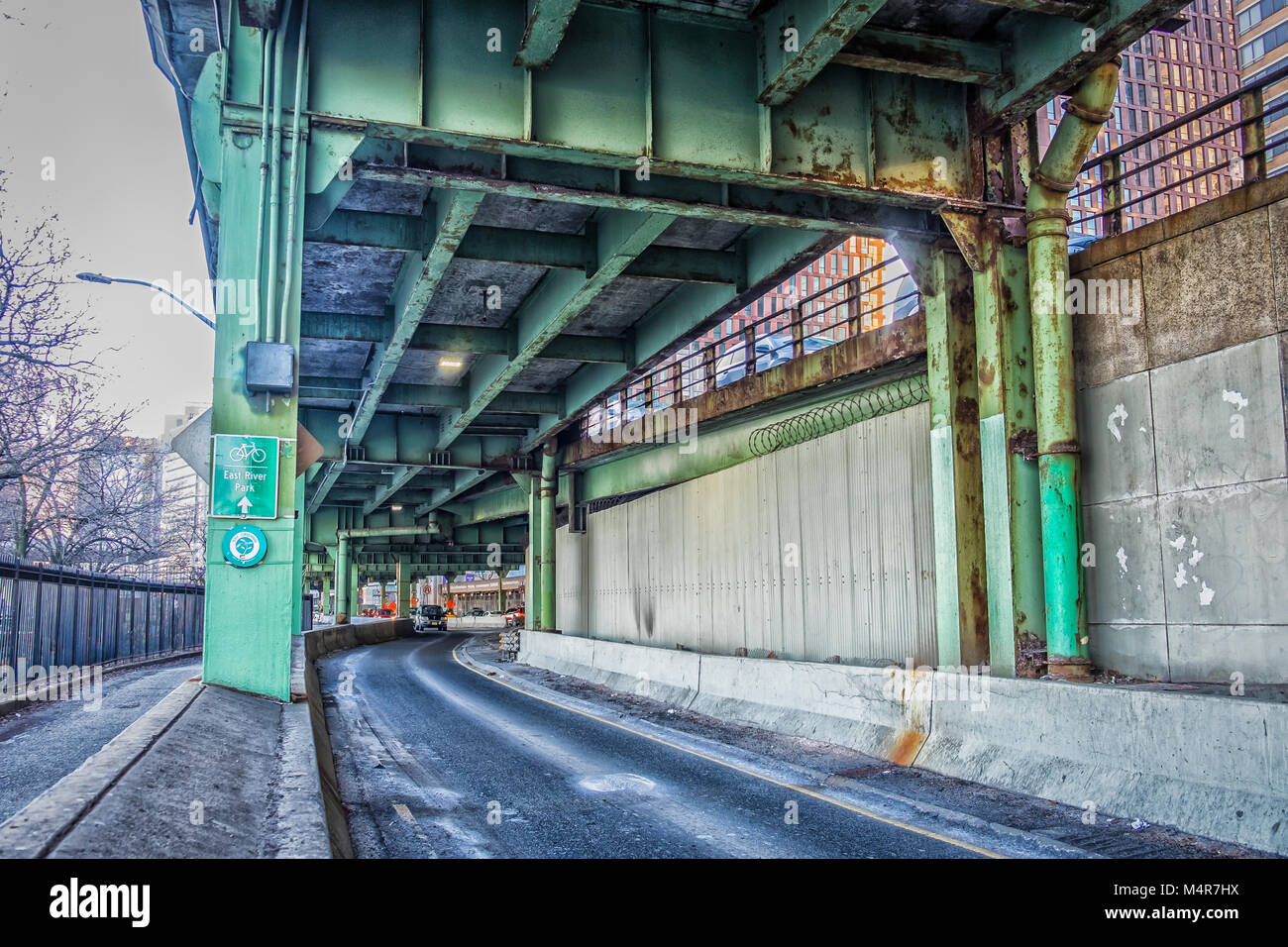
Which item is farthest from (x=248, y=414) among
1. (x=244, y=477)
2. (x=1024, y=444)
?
(x=1024, y=444)

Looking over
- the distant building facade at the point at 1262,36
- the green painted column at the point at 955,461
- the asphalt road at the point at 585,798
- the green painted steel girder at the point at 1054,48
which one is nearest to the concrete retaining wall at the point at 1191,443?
the green painted column at the point at 955,461

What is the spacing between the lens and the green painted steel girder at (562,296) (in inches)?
562

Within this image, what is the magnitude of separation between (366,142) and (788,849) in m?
8.73

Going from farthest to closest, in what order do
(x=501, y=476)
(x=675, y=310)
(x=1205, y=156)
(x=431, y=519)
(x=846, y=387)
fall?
(x=1205, y=156)
(x=431, y=519)
(x=501, y=476)
(x=675, y=310)
(x=846, y=387)

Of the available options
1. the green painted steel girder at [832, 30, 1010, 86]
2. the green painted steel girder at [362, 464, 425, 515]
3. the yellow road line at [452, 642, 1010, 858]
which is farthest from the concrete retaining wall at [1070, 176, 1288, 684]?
the green painted steel girder at [362, 464, 425, 515]

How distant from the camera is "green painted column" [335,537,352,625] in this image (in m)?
56.3

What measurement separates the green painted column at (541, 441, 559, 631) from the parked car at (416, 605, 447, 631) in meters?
39.6

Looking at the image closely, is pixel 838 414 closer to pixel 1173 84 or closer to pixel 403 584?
pixel 403 584

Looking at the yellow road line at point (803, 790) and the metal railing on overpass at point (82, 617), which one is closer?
the yellow road line at point (803, 790)

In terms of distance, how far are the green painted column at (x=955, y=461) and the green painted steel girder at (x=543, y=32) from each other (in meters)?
5.16

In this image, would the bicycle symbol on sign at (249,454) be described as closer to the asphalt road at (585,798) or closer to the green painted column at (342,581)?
the asphalt road at (585,798)

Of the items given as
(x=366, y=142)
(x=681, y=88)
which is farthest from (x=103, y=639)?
(x=681, y=88)
